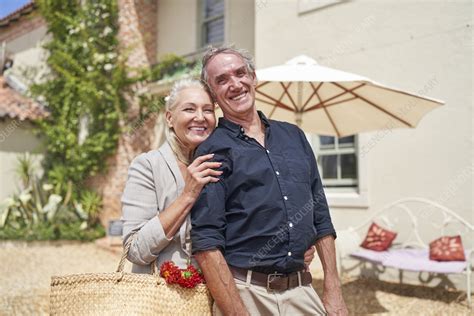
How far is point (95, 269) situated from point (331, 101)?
4672mm

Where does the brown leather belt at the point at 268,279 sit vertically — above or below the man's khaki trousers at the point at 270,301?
above

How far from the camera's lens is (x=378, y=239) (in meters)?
5.61

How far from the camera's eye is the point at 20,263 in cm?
721

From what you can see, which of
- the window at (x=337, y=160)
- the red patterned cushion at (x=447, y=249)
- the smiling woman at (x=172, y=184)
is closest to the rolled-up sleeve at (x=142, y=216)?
the smiling woman at (x=172, y=184)

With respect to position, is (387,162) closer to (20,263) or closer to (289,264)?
(289,264)

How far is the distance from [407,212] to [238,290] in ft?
15.6

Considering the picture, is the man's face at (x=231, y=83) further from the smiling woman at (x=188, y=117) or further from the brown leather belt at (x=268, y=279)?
A: the brown leather belt at (x=268, y=279)

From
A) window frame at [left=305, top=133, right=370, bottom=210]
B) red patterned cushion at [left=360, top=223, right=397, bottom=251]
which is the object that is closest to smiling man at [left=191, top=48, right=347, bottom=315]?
red patterned cushion at [left=360, top=223, right=397, bottom=251]

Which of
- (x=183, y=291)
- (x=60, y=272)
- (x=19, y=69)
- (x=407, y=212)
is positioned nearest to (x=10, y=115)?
(x=19, y=69)

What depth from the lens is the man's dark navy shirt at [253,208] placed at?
164 centimetres

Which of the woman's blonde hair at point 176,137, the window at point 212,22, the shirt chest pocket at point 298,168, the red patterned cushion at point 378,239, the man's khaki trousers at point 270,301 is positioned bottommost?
the red patterned cushion at point 378,239

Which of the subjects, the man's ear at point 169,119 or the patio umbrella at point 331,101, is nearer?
the man's ear at point 169,119

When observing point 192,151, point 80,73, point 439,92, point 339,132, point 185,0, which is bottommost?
point 192,151

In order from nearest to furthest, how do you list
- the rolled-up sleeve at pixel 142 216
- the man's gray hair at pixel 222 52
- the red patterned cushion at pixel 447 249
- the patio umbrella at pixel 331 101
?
the rolled-up sleeve at pixel 142 216
the man's gray hair at pixel 222 52
the patio umbrella at pixel 331 101
the red patterned cushion at pixel 447 249
